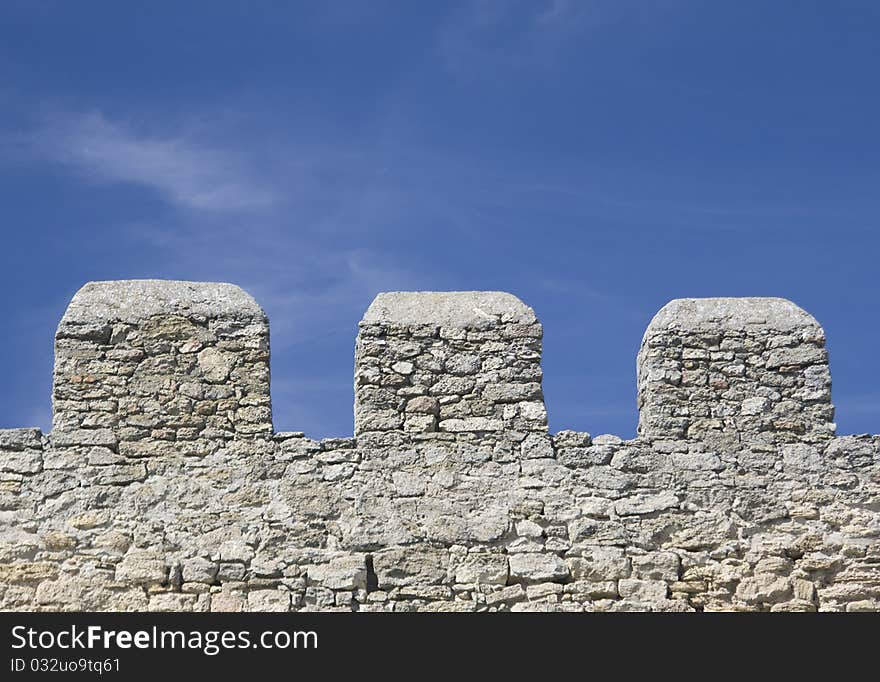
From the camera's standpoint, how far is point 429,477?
34.3 ft

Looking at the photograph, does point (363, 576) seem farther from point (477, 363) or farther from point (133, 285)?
point (133, 285)

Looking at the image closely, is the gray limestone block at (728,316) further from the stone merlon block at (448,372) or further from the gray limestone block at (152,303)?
the gray limestone block at (152,303)

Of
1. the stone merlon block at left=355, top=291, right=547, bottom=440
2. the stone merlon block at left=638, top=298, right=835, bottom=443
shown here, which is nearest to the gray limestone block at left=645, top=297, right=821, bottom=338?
the stone merlon block at left=638, top=298, right=835, bottom=443

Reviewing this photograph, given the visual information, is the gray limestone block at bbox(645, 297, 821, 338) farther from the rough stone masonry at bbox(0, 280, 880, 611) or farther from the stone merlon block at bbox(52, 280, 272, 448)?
the stone merlon block at bbox(52, 280, 272, 448)

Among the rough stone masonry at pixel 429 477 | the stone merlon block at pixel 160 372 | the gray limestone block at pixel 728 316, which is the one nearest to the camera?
the rough stone masonry at pixel 429 477

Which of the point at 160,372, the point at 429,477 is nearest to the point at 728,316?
the point at 429,477

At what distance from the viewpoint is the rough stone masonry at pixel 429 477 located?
33.6ft

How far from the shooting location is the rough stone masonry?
10.2 metres

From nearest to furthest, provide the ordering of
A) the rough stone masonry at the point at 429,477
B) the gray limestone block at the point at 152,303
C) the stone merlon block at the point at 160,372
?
the rough stone masonry at the point at 429,477 → the stone merlon block at the point at 160,372 → the gray limestone block at the point at 152,303

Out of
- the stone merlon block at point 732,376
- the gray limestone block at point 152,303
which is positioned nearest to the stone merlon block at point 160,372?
the gray limestone block at point 152,303

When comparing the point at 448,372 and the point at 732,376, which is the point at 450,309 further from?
the point at 732,376

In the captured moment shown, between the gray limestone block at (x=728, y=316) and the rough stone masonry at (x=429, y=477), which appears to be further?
the gray limestone block at (x=728, y=316)

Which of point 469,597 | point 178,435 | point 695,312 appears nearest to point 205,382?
point 178,435

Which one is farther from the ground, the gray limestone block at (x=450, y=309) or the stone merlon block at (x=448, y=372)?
the gray limestone block at (x=450, y=309)
